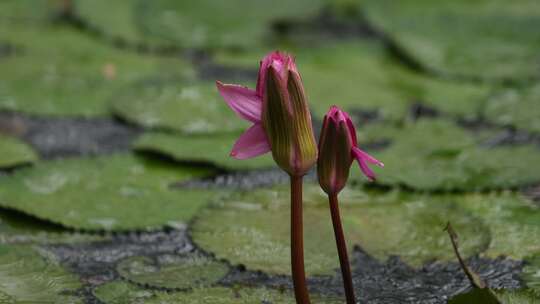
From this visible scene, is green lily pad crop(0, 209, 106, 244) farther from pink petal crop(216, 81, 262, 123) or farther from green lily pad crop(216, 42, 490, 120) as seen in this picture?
green lily pad crop(216, 42, 490, 120)

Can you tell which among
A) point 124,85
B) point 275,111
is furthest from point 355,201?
point 124,85

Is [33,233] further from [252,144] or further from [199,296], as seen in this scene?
[252,144]

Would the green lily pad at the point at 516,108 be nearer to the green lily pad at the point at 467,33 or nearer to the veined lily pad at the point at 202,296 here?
the green lily pad at the point at 467,33

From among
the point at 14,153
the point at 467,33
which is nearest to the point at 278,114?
the point at 14,153

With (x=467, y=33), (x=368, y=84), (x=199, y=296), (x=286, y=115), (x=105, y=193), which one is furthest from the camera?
(x=467, y=33)

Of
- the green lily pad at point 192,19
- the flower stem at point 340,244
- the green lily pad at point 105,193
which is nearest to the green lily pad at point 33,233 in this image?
the green lily pad at point 105,193

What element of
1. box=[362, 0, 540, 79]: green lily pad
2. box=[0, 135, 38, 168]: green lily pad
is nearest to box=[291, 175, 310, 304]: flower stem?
box=[0, 135, 38, 168]: green lily pad

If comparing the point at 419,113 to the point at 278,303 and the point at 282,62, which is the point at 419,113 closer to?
the point at 278,303
